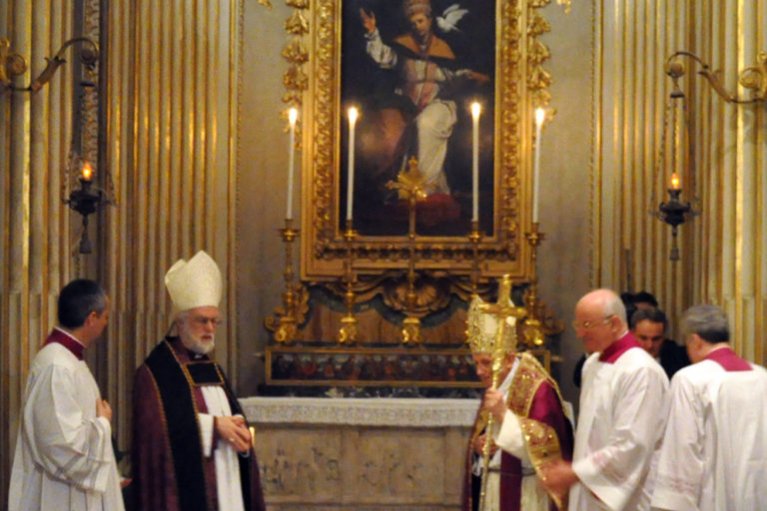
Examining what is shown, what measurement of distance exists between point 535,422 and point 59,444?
220 centimetres

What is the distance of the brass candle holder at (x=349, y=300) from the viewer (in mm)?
10711

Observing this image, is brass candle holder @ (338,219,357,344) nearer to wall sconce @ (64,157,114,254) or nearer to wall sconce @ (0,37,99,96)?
wall sconce @ (64,157,114,254)

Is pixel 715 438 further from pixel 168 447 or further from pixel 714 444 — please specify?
pixel 168 447

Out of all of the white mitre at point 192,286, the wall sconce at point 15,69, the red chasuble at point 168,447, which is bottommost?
the red chasuble at point 168,447

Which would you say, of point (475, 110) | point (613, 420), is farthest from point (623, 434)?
point (475, 110)

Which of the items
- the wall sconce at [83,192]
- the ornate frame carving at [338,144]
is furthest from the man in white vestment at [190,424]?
the ornate frame carving at [338,144]

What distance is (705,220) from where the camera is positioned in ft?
29.0

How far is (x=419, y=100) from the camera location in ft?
37.9

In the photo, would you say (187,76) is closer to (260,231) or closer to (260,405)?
(260,231)

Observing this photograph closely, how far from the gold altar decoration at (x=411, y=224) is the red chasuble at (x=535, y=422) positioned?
374 cm

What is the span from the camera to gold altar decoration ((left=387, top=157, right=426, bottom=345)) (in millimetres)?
10789

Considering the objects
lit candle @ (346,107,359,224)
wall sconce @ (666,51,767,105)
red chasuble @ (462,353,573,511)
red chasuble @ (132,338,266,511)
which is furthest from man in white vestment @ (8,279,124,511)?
lit candle @ (346,107,359,224)

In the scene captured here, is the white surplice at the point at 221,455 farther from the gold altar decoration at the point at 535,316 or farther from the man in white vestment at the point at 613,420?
the gold altar decoration at the point at 535,316

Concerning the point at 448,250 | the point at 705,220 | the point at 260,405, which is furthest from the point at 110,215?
the point at 705,220
